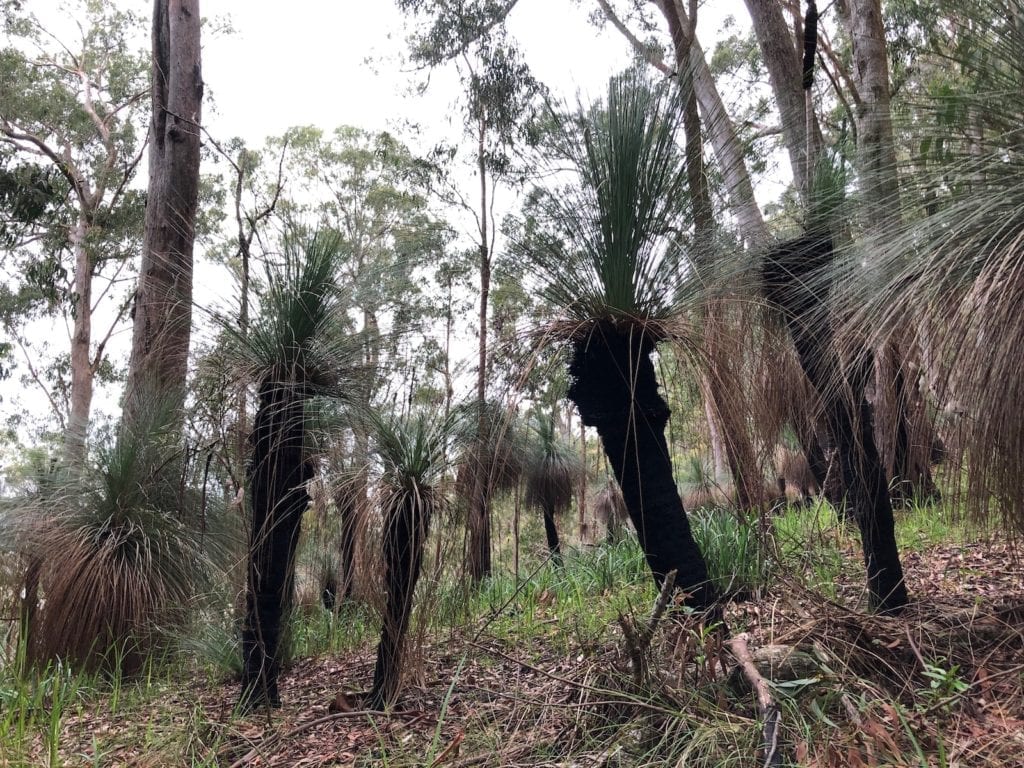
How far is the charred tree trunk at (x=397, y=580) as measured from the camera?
3.04 m

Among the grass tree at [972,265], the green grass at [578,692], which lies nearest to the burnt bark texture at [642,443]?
the green grass at [578,692]

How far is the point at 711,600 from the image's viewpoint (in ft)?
9.85

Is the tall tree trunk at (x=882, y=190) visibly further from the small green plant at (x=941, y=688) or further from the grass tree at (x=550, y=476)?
the grass tree at (x=550, y=476)

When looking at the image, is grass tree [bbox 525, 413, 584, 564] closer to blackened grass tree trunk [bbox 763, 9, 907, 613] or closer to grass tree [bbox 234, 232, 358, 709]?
grass tree [bbox 234, 232, 358, 709]

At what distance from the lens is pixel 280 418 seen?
3.37m

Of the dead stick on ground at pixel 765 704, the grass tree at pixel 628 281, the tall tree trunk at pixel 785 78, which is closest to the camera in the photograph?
the dead stick on ground at pixel 765 704

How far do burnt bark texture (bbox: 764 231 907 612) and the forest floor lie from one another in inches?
7.0

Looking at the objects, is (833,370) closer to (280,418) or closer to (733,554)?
(733,554)

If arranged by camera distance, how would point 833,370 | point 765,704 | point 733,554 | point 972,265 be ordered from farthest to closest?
point 733,554
point 833,370
point 972,265
point 765,704

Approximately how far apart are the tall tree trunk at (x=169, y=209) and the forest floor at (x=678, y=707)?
6.67ft

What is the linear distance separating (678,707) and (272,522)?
1895 mm

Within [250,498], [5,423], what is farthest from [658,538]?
[5,423]

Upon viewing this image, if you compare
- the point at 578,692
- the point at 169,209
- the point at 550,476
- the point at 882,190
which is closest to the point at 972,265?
the point at 882,190

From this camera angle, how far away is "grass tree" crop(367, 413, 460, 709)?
10.00 feet
